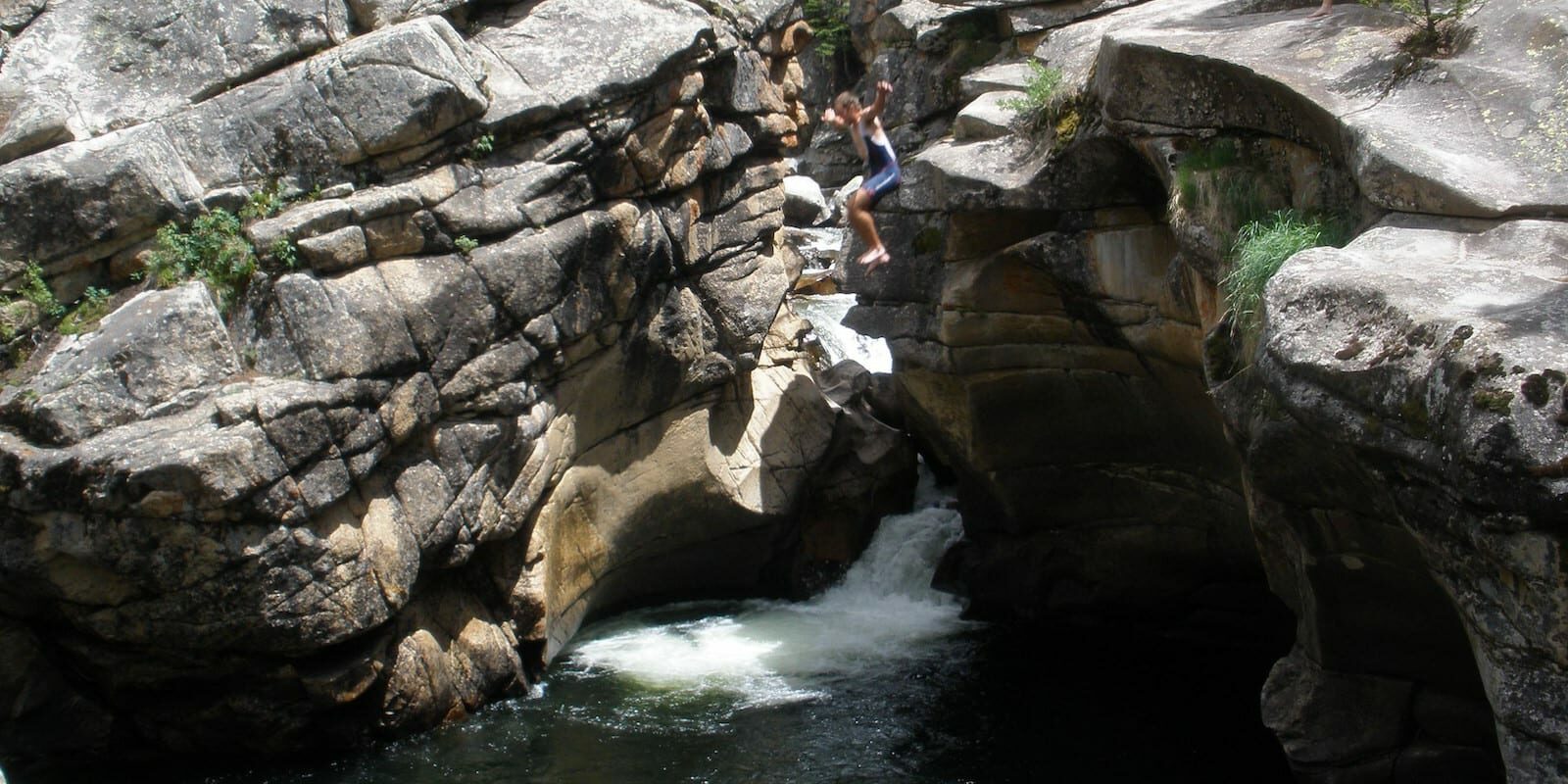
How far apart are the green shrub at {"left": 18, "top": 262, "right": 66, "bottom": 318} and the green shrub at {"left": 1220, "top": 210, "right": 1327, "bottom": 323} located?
33.6 feet

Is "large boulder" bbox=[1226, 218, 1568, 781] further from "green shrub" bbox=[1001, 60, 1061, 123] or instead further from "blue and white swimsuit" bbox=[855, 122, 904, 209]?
"green shrub" bbox=[1001, 60, 1061, 123]

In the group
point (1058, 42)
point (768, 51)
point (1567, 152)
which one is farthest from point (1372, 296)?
point (768, 51)

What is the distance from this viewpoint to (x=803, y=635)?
17.0 metres

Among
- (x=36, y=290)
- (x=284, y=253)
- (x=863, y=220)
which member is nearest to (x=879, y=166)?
(x=863, y=220)

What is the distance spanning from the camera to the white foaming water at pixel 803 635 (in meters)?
15.5

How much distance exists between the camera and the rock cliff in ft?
25.4

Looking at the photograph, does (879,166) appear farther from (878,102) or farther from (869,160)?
(878,102)

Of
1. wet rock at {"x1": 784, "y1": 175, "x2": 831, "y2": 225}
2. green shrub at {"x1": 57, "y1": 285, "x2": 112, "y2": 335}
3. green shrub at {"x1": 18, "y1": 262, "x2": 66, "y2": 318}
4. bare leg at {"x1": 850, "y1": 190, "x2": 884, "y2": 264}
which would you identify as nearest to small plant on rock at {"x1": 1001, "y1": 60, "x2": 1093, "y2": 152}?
A: bare leg at {"x1": 850, "y1": 190, "x2": 884, "y2": 264}

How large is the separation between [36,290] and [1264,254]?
34.6 feet

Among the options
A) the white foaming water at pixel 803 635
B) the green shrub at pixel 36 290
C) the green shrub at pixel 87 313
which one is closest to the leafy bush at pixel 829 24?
the white foaming water at pixel 803 635

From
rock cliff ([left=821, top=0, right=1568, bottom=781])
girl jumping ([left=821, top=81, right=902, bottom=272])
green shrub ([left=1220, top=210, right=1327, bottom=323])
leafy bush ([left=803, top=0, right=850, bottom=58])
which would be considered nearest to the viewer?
rock cliff ([left=821, top=0, right=1568, bottom=781])

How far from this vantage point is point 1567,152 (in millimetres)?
9070

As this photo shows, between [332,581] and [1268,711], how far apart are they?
8144mm

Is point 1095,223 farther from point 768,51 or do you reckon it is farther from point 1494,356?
point 1494,356
